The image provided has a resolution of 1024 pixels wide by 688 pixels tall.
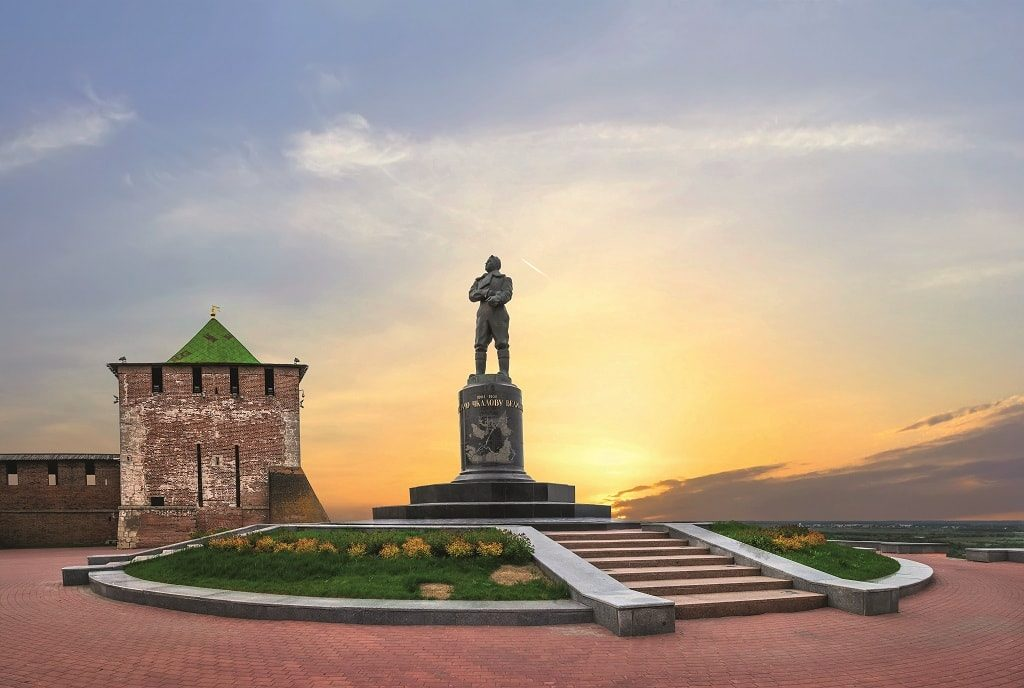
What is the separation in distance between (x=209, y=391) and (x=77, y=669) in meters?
27.7

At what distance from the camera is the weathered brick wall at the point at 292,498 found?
3256 cm

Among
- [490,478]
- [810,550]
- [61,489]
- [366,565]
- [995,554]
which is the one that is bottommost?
[995,554]

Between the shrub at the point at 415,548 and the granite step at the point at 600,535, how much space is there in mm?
2377

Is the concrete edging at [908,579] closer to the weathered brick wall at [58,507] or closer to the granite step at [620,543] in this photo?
the granite step at [620,543]

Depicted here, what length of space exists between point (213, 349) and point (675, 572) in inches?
1147

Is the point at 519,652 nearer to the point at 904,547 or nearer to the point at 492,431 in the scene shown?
the point at 492,431

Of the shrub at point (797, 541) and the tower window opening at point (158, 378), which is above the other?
the tower window opening at point (158, 378)

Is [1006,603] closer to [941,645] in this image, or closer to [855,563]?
[855,563]

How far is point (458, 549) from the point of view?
10.8 m

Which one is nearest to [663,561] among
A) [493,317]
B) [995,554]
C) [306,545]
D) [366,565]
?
[366,565]

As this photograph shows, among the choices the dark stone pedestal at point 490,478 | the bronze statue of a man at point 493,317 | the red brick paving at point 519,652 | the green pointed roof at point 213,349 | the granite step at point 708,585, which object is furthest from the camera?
the green pointed roof at point 213,349

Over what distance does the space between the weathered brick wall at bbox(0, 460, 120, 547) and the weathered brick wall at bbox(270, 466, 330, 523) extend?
6.55 m

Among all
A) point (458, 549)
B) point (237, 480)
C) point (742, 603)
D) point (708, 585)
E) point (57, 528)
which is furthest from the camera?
point (237, 480)

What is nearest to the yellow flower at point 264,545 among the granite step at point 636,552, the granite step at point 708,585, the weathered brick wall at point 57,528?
the granite step at point 636,552
